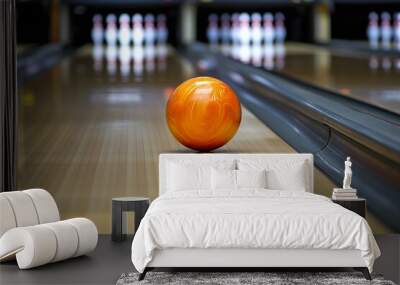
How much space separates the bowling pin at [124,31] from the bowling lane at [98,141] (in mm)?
14136

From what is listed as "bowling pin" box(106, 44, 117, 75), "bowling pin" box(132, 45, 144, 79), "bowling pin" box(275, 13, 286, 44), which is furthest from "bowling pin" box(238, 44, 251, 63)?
"bowling pin" box(106, 44, 117, 75)

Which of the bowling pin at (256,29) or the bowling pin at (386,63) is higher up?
the bowling pin at (256,29)

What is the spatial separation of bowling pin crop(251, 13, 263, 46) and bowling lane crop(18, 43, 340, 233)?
1460 centimetres

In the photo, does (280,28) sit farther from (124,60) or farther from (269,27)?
(124,60)

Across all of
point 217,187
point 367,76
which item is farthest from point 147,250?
point 367,76

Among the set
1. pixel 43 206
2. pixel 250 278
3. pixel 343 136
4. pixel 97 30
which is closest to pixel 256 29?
pixel 97 30

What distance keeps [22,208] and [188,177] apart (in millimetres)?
1055

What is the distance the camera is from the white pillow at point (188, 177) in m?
5.50

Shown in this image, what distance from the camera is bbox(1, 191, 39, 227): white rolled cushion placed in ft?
16.3

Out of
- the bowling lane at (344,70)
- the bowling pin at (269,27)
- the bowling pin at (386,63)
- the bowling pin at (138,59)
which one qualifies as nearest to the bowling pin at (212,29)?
the bowling pin at (269,27)

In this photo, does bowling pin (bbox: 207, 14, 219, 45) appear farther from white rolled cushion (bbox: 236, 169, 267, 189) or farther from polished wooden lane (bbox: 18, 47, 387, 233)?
white rolled cushion (bbox: 236, 169, 267, 189)

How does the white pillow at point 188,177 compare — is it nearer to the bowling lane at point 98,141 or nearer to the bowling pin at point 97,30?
the bowling lane at point 98,141

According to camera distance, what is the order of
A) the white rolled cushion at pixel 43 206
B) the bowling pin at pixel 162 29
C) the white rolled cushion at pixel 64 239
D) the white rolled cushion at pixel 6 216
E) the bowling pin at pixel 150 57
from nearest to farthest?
the white rolled cushion at pixel 64 239 < the white rolled cushion at pixel 6 216 < the white rolled cushion at pixel 43 206 < the bowling pin at pixel 150 57 < the bowling pin at pixel 162 29

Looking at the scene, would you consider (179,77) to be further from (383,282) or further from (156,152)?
(383,282)
